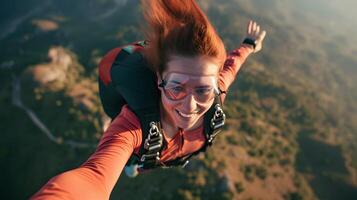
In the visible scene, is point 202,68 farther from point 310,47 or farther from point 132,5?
point 310,47

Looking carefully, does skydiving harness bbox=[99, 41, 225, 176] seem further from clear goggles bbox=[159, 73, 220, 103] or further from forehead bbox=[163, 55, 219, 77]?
forehead bbox=[163, 55, 219, 77]

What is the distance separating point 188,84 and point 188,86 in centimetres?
4

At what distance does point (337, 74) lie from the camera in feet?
317

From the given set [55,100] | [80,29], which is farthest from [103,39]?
[55,100]

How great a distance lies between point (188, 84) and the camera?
4.41 meters

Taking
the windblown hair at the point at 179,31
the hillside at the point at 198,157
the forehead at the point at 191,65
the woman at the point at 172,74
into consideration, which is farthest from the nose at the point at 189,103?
the hillside at the point at 198,157

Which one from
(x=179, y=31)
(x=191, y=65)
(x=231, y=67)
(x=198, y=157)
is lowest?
(x=198, y=157)

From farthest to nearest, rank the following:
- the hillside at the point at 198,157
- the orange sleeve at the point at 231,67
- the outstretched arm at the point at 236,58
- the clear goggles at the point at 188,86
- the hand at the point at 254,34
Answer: the hillside at the point at 198,157, the hand at the point at 254,34, the outstretched arm at the point at 236,58, the orange sleeve at the point at 231,67, the clear goggles at the point at 188,86

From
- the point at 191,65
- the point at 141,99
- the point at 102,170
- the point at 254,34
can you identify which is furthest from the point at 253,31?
the point at 102,170

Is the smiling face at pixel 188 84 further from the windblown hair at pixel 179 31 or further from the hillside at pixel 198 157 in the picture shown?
the hillside at pixel 198 157

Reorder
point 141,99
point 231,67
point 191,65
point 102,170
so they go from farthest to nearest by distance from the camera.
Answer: point 231,67
point 141,99
point 191,65
point 102,170

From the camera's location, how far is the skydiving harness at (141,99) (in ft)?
15.2

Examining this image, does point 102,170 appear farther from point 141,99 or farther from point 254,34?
point 254,34

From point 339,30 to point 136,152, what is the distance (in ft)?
537
